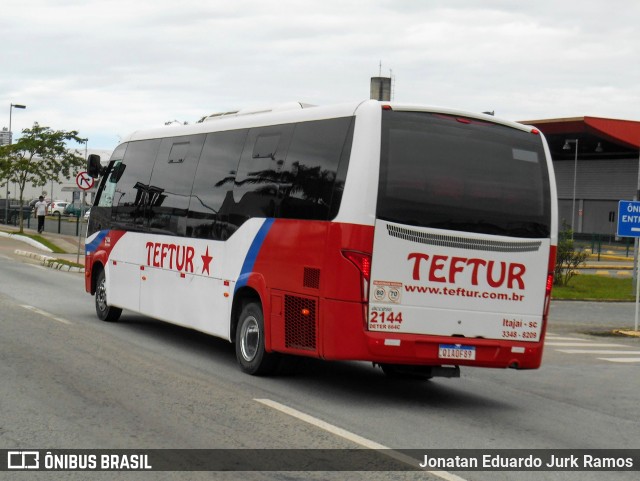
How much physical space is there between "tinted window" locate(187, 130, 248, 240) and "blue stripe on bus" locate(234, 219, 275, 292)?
0.63m

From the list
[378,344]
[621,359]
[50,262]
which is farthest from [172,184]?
[50,262]

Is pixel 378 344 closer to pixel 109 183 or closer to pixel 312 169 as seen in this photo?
pixel 312 169

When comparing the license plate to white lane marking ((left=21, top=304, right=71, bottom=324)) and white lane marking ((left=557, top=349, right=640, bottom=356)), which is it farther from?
white lane marking ((left=21, top=304, right=71, bottom=324))

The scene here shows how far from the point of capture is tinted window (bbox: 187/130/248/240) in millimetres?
12320

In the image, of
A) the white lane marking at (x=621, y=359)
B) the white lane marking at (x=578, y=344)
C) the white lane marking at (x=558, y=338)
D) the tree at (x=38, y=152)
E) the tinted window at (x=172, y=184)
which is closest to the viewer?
the tinted window at (x=172, y=184)

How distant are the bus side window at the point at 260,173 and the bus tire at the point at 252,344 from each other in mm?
1071

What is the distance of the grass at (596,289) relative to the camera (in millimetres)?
29250

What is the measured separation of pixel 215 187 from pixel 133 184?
10.8 feet

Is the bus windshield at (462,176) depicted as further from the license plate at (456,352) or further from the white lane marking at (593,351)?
the white lane marking at (593,351)

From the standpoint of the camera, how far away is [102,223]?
16.7 meters

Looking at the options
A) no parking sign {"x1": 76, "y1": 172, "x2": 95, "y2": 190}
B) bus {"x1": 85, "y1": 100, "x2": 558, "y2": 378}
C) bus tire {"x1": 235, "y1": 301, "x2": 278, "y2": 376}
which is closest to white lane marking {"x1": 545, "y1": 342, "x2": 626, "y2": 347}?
bus {"x1": 85, "y1": 100, "x2": 558, "y2": 378}

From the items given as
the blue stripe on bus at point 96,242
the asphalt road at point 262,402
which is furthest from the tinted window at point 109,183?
the asphalt road at point 262,402

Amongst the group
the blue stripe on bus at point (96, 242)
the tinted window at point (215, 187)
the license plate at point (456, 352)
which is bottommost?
the license plate at point (456, 352)

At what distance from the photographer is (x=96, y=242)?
16.9 metres
